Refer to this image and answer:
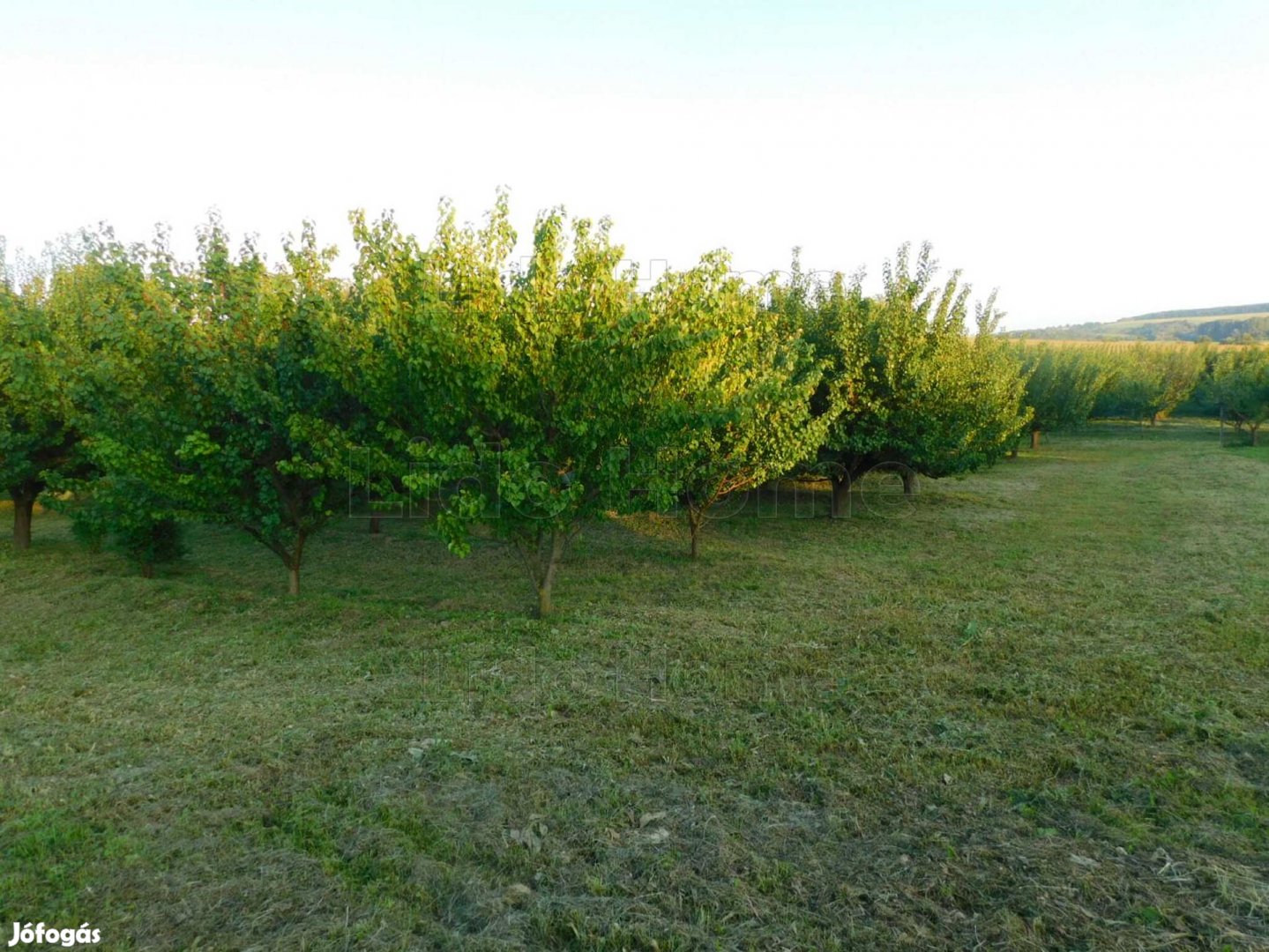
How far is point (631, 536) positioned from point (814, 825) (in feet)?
41.2

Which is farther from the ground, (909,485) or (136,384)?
(136,384)

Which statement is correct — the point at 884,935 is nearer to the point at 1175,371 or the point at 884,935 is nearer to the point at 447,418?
the point at 447,418

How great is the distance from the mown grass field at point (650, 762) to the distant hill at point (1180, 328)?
476 feet

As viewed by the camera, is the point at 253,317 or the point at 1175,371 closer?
the point at 253,317

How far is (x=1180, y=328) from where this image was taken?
168 metres

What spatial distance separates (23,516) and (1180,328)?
207359 mm

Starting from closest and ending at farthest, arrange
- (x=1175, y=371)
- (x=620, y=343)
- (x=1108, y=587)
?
(x=620, y=343), (x=1108, y=587), (x=1175, y=371)

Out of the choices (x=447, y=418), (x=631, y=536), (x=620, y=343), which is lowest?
(x=631, y=536)

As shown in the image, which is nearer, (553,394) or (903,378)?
(553,394)

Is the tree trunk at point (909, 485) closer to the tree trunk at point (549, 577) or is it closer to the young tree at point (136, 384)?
the tree trunk at point (549, 577)

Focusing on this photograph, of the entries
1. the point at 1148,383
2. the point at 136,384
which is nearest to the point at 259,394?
the point at 136,384

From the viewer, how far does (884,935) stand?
165 inches

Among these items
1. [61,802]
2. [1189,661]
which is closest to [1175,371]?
[1189,661]

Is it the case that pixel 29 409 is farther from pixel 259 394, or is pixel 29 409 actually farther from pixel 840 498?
pixel 840 498
